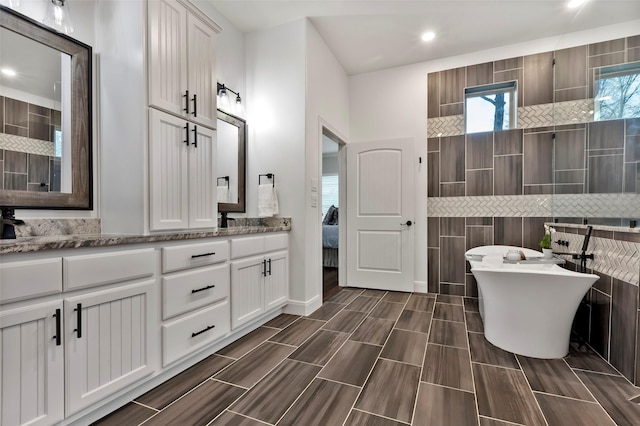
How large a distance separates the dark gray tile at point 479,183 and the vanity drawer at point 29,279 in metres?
3.78

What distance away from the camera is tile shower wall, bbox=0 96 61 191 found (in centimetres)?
151

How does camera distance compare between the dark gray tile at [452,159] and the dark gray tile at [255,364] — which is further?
the dark gray tile at [452,159]

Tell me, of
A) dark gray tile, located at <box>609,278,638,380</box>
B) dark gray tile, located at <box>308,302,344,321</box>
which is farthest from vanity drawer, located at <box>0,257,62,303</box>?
dark gray tile, located at <box>609,278,638,380</box>

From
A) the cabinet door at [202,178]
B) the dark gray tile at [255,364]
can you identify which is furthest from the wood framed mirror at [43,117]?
the dark gray tile at [255,364]

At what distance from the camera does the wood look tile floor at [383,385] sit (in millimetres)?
1411

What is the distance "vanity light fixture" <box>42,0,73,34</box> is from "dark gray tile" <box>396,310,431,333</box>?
3.18 m

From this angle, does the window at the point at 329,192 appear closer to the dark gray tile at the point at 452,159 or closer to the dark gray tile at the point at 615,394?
the dark gray tile at the point at 452,159

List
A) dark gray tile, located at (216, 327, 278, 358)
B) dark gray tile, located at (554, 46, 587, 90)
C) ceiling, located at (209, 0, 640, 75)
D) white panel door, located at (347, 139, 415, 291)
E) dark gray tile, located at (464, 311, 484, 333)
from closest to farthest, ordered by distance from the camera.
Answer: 1. dark gray tile, located at (216, 327, 278, 358)
2. dark gray tile, located at (464, 311, 484, 333)
3. ceiling, located at (209, 0, 640, 75)
4. dark gray tile, located at (554, 46, 587, 90)
5. white panel door, located at (347, 139, 415, 291)

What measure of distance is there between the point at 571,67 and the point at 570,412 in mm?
3371

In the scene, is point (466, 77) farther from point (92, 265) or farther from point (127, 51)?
point (92, 265)

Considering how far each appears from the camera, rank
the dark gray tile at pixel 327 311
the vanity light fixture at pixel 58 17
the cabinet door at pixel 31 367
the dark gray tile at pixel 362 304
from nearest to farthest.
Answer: the cabinet door at pixel 31 367
the vanity light fixture at pixel 58 17
the dark gray tile at pixel 327 311
the dark gray tile at pixel 362 304

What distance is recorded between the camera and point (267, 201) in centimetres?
286

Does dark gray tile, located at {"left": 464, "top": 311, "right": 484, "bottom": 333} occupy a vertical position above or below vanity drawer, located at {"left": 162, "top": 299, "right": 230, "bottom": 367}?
below

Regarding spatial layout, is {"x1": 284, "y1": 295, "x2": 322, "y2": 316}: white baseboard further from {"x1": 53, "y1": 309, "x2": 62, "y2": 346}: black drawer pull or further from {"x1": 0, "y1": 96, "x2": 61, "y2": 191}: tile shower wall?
{"x1": 0, "y1": 96, "x2": 61, "y2": 191}: tile shower wall
